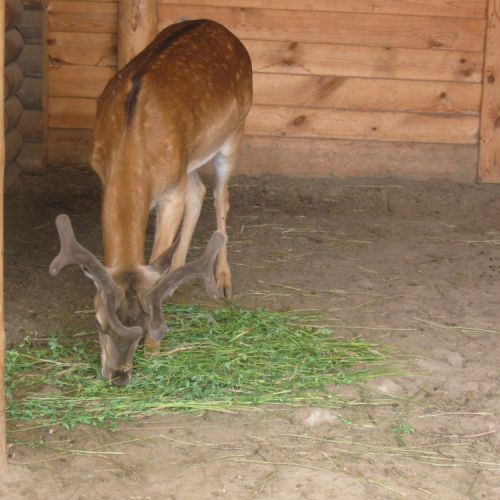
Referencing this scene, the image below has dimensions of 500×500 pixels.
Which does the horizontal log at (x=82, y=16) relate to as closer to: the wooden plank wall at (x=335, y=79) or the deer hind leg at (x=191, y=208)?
the wooden plank wall at (x=335, y=79)

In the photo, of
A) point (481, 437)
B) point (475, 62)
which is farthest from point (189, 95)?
point (475, 62)

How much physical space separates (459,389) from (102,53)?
15.3 feet

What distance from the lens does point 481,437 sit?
4.88 metres

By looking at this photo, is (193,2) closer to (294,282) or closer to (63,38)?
(63,38)

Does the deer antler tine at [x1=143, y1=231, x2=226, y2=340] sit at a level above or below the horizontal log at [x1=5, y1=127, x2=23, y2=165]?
above

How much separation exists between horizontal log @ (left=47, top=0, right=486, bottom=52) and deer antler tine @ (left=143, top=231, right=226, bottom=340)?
4175mm

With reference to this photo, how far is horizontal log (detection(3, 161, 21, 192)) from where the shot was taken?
27.7 feet

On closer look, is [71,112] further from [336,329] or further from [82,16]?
[336,329]

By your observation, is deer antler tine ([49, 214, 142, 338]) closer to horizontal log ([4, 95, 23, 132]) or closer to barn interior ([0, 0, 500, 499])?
barn interior ([0, 0, 500, 499])

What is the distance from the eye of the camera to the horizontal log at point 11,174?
27.7 feet

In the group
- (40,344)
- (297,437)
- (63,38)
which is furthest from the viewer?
(63,38)

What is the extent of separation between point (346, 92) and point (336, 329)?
3400mm

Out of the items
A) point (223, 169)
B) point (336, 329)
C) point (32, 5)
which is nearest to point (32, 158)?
point (32, 5)

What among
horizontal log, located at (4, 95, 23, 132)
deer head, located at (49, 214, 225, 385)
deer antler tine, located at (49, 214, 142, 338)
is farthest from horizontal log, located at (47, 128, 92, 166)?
deer antler tine, located at (49, 214, 142, 338)
